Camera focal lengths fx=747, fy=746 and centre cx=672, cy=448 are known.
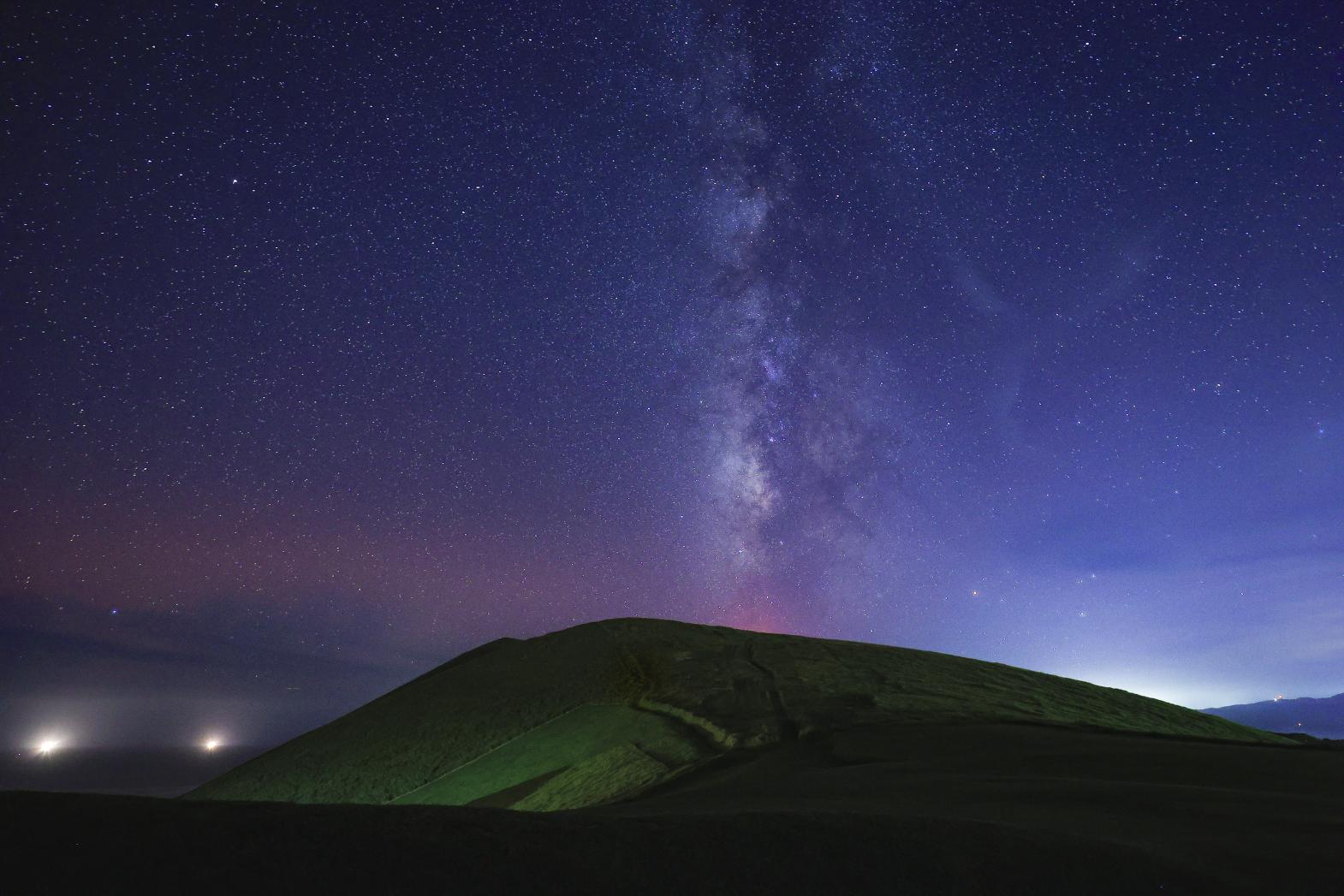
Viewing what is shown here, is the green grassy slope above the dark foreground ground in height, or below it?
above

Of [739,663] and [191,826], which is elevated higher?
[739,663]

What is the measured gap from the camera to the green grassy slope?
28.8ft

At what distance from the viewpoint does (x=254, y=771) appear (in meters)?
12.1

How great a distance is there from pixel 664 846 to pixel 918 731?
6097mm

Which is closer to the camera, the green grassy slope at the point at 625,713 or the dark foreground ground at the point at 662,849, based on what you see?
the dark foreground ground at the point at 662,849

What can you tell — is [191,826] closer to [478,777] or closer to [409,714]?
[478,777]

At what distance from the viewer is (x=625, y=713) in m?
10.4

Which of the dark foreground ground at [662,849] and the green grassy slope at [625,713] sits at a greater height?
the green grassy slope at [625,713]

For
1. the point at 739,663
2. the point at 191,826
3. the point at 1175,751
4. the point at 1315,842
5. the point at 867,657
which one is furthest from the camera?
the point at 867,657

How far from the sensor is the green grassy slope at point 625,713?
8781mm

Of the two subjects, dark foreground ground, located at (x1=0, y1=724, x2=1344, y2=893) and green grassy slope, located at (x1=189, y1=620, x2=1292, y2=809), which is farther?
green grassy slope, located at (x1=189, y1=620, x2=1292, y2=809)

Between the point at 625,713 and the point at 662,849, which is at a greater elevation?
the point at 625,713

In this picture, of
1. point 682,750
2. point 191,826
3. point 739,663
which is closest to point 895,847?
point 191,826

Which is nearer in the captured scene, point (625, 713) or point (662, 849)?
point (662, 849)
